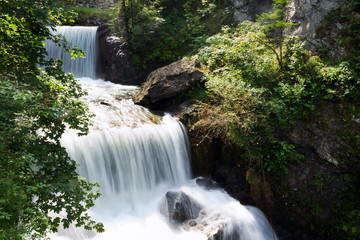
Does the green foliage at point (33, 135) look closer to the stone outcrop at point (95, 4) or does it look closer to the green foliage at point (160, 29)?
the green foliage at point (160, 29)

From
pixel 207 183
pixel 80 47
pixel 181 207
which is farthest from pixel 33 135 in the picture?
pixel 80 47

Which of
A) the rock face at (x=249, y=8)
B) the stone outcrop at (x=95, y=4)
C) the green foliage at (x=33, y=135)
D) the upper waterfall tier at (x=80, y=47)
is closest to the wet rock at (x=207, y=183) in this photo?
the green foliage at (x=33, y=135)

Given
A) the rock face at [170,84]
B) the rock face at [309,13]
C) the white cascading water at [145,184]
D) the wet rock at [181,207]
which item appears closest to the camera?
the white cascading water at [145,184]

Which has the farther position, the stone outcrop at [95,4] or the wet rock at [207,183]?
the stone outcrop at [95,4]

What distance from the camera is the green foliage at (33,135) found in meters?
3.14

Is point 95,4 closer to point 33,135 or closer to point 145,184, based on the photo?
point 145,184

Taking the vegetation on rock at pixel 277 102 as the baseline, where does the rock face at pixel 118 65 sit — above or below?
above

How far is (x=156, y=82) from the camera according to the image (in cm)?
1015

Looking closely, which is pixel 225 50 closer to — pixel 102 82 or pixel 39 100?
pixel 39 100

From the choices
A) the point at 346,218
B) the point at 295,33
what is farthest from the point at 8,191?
the point at 295,33

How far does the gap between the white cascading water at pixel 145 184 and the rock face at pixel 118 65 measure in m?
5.18

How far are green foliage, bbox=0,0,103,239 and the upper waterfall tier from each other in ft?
35.3

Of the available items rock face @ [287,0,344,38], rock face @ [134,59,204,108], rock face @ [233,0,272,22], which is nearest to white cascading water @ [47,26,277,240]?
rock face @ [134,59,204,108]

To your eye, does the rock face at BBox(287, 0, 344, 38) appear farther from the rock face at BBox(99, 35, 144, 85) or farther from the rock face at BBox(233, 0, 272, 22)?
the rock face at BBox(99, 35, 144, 85)
